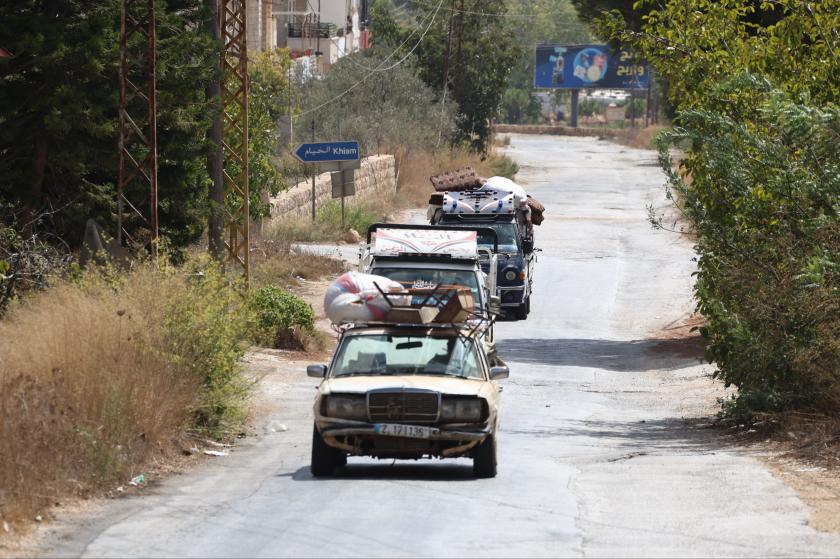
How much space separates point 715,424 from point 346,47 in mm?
71633

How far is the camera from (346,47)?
89.2 m

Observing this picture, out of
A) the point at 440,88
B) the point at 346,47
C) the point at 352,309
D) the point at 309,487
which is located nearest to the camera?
the point at 309,487

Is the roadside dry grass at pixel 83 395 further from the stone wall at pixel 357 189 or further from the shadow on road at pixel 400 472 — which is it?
the stone wall at pixel 357 189

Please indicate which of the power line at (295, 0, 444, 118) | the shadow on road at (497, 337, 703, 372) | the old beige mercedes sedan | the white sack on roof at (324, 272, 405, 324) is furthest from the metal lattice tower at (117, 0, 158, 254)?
the power line at (295, 0, 444, 118)

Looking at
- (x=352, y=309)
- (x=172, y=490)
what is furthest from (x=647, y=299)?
(x=172, y=490)

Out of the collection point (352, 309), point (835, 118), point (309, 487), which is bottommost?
point (309, 487)

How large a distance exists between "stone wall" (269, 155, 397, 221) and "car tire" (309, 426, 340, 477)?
1095 inches

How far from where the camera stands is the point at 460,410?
43.8 ft

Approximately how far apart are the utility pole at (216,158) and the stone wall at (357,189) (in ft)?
44.0

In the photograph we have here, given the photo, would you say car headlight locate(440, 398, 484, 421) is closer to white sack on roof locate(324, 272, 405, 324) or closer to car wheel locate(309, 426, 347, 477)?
car wheel locate(309, 426, 347, 477)

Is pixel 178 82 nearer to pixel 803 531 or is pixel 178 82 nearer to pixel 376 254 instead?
pixel 376 254

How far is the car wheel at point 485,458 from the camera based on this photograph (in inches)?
535

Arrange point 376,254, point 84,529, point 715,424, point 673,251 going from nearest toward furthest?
point 84,529 < point 715,424 < point 376,254 < point 673,251

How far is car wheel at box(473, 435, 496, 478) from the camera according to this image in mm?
13586
